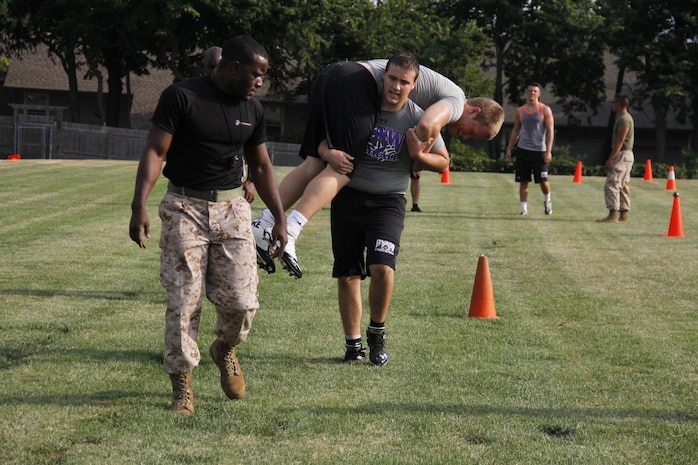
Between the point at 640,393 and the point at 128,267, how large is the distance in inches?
247

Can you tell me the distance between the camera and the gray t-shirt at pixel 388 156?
6.66 metres

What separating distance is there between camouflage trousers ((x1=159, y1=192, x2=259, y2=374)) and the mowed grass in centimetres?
45

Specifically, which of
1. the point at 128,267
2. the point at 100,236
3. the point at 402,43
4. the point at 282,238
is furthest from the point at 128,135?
the point at 282,238

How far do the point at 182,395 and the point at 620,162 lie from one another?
13.2 meters

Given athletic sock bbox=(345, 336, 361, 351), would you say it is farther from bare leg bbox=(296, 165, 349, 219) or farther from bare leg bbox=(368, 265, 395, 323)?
bare leg bbox=(296, 165, 349, 219)

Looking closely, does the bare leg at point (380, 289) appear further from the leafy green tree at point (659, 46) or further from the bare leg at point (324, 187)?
the leafy green tree at point (659, 46)

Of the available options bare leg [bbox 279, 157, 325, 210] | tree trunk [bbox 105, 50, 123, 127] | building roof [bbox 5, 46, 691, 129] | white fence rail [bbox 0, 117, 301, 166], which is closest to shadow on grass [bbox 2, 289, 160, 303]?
bare leg [bbox 279, 157, 325, 210]

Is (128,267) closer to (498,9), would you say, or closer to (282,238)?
(282,238)

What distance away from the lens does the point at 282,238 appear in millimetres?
6047

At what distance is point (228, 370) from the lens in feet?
19.1

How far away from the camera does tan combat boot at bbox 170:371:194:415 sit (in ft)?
18.2

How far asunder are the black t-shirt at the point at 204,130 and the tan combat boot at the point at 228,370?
0.93 m

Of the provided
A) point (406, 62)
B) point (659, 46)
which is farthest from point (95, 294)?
point (659, 46)

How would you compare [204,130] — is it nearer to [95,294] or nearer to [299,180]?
[299,180]
